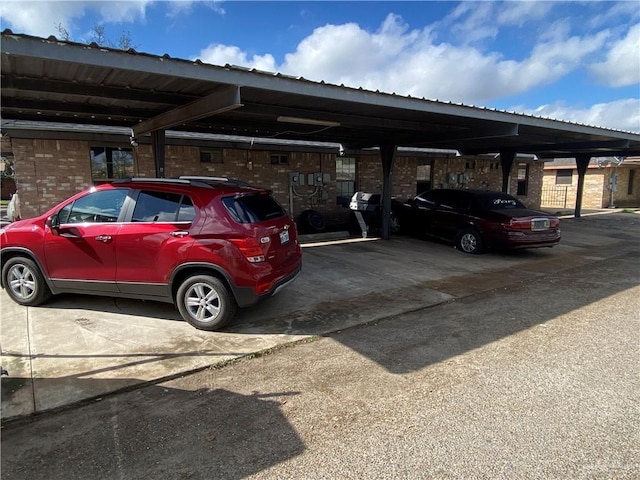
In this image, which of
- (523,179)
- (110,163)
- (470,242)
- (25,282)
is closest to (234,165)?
(110,163)

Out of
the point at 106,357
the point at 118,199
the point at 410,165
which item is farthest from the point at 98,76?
the point at 410,165

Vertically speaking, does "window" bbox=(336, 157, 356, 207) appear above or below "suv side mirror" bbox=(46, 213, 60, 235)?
above

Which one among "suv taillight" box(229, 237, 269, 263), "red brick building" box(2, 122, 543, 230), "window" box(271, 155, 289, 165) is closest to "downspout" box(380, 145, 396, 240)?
"red brick building" box(2, 122, 543, 230)

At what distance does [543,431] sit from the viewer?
8.91ft

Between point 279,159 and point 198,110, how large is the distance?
21.9 feet

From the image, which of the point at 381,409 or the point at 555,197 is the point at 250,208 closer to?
the point at 381,409

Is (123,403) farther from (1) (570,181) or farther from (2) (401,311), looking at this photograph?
(1) (570,181)

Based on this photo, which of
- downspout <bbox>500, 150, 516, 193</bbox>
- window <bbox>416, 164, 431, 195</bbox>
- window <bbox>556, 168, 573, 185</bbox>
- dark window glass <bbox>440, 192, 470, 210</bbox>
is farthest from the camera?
window <bbox>556, 168, 573, 185</bbox>

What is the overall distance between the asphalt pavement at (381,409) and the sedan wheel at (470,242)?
395 centimetres

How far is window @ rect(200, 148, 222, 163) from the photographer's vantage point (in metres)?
11.4

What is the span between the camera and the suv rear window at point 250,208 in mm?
4426

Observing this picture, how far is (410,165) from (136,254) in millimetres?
12751

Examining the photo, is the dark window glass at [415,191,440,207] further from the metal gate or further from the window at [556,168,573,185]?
the window at [556,168,573,185]

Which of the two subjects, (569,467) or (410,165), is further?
(410,165)
